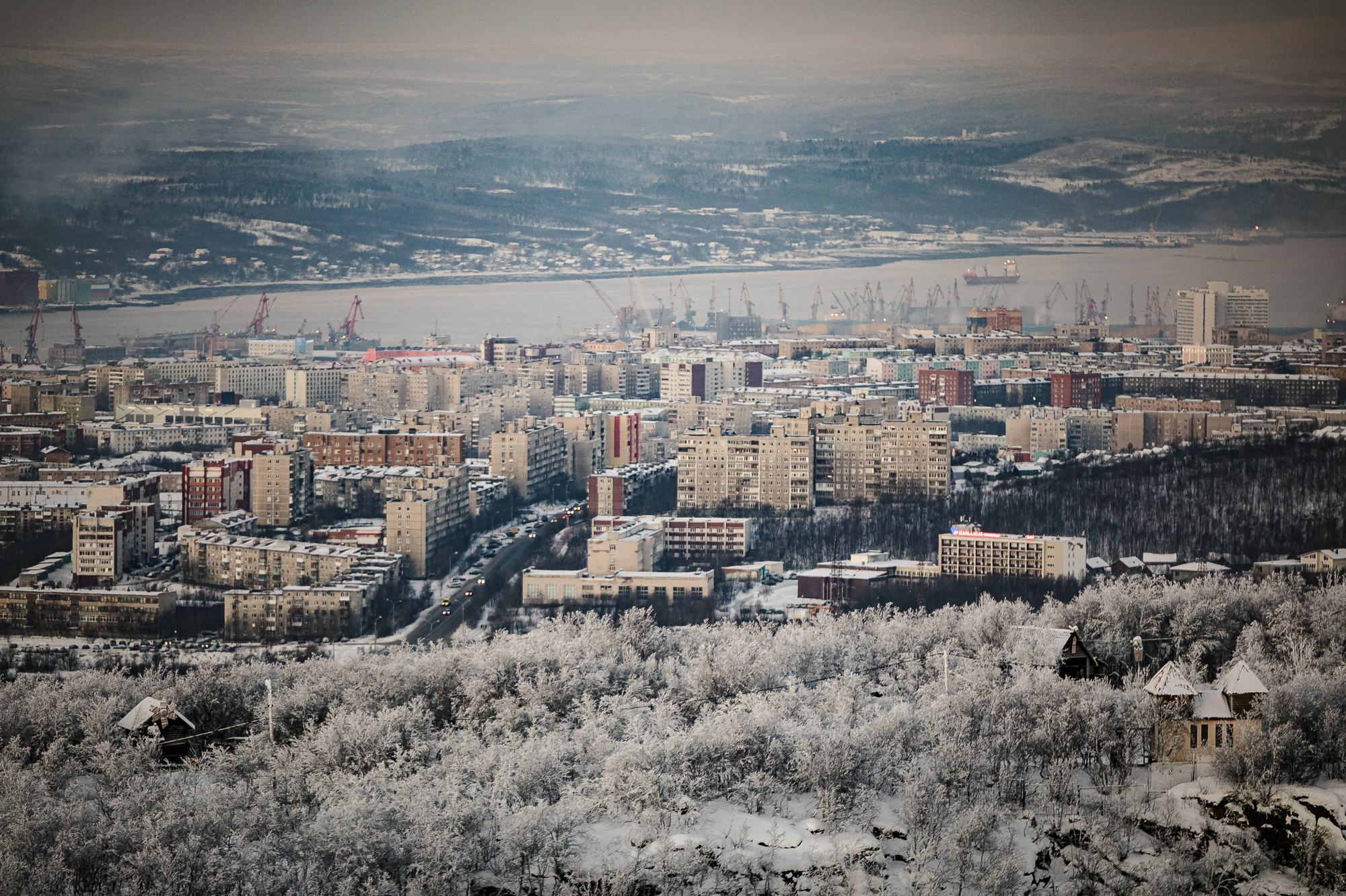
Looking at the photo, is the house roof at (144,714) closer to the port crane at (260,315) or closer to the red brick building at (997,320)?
the red brick building at (997,320)

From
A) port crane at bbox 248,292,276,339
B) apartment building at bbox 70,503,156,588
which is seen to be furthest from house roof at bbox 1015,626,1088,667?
port crane at bbox 248,292,276,339

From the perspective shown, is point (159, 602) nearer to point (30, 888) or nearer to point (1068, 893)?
point (30, 888)

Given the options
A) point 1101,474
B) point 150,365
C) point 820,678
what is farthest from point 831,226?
point 820,678

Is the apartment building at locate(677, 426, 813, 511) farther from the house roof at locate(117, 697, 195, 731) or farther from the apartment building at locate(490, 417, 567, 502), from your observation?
the house roof at locate(117, 697, 195, 731)

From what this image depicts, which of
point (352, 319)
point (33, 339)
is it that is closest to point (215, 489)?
point (33, 339)

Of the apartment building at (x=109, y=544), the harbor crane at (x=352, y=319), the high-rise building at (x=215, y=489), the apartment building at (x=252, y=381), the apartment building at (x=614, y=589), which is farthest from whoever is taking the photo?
the harbor crane at (x=352, y=319)

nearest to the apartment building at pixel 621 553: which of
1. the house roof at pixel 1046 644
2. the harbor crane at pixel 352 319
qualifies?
the house roof at pixel 1046 644
